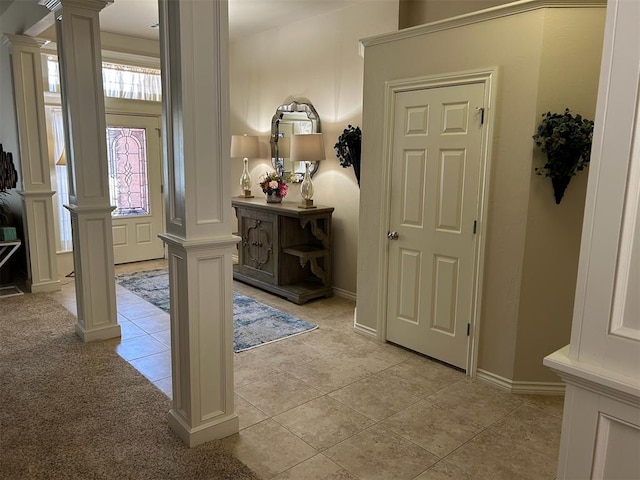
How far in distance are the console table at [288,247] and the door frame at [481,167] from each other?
1.21 m

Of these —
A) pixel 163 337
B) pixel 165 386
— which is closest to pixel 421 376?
pixel 165 386

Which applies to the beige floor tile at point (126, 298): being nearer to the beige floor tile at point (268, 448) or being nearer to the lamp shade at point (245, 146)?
the lamp shade at point (245, 146)

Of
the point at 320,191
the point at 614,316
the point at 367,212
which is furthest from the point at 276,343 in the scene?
the point at 614,316

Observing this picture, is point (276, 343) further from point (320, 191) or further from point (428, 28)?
point (428, 28)

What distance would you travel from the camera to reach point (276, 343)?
3.85 metres

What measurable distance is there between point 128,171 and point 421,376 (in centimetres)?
471

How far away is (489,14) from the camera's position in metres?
2.92

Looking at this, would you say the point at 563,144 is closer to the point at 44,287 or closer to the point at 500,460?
the point at 500,460

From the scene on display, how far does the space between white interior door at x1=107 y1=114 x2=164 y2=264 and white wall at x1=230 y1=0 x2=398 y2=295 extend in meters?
1.53

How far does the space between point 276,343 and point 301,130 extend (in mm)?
2413

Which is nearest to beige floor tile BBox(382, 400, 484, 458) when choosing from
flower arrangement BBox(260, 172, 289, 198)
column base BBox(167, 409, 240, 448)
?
column base BBox(167, 409, 240, 448)

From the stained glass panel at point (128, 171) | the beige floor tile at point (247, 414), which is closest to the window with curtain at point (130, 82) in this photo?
the stained glass panel at point (128, 171)

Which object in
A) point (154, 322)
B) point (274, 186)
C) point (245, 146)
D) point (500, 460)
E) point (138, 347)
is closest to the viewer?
point (500, 460)

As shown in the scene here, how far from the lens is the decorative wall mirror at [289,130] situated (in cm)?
514
